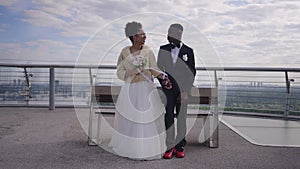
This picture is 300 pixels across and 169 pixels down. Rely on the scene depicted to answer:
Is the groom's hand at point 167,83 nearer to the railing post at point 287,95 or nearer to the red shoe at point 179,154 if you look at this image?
the red shoe at point 179,154

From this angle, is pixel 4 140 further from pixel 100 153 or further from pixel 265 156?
pixel 265 156

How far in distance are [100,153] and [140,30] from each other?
140 cm

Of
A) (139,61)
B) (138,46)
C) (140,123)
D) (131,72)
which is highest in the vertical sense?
(138,46)

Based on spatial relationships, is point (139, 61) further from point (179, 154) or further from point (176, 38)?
point (179, 154)

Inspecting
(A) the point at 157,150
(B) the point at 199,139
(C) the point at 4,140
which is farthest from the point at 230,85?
(C) the point at 4,140

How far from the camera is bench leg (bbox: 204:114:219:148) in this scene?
4.10 meters

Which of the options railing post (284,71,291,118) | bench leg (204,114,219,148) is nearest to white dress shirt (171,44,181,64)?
bench leg (204,114,219,148)

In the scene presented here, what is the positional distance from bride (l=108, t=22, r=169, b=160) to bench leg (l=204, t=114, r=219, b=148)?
2.34 feet

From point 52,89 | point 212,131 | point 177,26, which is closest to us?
point 177,26

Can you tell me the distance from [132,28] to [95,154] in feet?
4.60

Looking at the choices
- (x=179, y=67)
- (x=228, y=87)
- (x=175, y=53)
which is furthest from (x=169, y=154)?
(x=228, y=87)

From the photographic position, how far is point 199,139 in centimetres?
456

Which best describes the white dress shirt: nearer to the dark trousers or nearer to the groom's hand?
the groom's hand

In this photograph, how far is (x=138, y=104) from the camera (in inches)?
143
